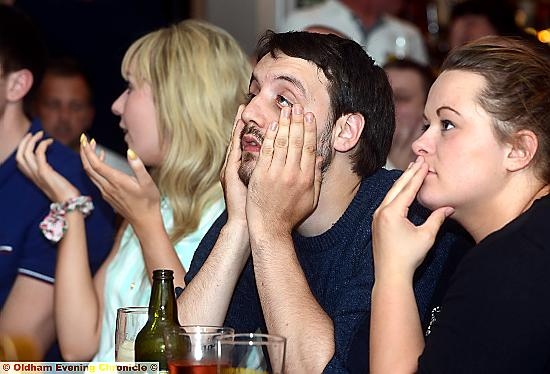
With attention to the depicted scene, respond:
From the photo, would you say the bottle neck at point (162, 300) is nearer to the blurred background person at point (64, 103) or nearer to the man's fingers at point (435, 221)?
the man's fingers at point (435, 221)

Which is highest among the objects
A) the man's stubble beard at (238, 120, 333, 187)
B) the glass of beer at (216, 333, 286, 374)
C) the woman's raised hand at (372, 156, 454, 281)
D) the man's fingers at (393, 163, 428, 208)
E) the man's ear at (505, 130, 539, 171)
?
the man's stubble beard at (238, 120, 333, 187)

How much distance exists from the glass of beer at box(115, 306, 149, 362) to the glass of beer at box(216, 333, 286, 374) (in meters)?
0.27

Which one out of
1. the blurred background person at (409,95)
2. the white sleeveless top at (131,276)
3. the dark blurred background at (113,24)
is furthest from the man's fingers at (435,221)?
the dark blurred background at (113,24)

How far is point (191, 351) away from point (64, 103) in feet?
11.2

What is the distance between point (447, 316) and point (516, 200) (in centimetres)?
31

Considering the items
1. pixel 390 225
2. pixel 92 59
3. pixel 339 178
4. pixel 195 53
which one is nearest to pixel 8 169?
pixel 195 53

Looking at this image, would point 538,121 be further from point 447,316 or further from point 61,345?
point 61,345

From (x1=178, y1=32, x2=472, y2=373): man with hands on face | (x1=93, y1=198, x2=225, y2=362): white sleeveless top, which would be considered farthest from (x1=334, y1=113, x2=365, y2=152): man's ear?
(x1=93, y1=198, x2=225, y2=362): white sleeveless top

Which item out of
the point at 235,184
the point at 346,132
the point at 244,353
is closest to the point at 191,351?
the point at 244,353

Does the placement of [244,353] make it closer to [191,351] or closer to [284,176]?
[191,351]

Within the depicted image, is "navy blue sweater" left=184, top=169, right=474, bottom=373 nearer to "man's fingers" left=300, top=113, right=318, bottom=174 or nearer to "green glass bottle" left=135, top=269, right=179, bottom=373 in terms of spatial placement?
"man's fingers" left=300, top=113, right=318, bottom=174

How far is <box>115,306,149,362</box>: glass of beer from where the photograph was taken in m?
1.75

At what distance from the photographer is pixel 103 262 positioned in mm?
3125

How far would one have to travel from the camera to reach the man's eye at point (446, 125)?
191 centimetres
